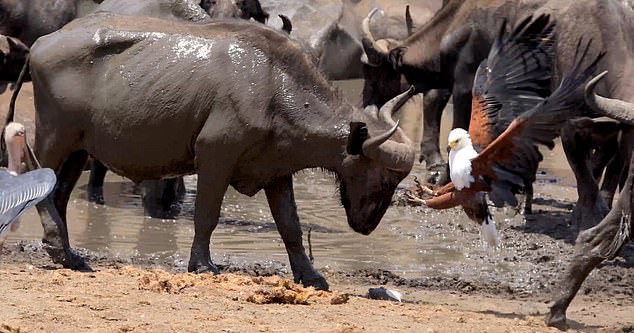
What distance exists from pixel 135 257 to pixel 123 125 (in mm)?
1763

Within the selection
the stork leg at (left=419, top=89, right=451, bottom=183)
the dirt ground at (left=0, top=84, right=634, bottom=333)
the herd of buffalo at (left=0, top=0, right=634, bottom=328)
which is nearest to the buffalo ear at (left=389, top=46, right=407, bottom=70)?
the stork leg at (left=419, top=89, right=451, bottom=183)

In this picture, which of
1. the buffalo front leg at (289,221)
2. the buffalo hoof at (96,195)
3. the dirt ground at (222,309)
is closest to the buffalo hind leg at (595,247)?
the dirt ground at (222,309)

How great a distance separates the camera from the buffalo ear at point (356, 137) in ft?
31.1

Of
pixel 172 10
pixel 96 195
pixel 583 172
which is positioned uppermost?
pixel 172 10

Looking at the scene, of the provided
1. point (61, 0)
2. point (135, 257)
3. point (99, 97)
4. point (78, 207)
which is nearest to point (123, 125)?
point (99, 97)

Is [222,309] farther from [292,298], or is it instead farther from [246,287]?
[246,287]

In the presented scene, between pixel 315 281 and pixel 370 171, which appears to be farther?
pixel 315 281

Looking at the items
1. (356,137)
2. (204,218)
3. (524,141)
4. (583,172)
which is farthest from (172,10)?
(583,172)

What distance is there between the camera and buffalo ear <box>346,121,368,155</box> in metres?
9.48

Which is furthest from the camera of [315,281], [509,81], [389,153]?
[315,281]

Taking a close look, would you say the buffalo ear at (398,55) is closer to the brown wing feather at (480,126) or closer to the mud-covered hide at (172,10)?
the mud-covered hide at (172,10)

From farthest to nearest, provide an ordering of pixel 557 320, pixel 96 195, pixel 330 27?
pixel 330 27, pixel 96 195, pixel 557 320

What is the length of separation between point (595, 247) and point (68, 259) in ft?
11.8

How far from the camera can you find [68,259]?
1002 cm
